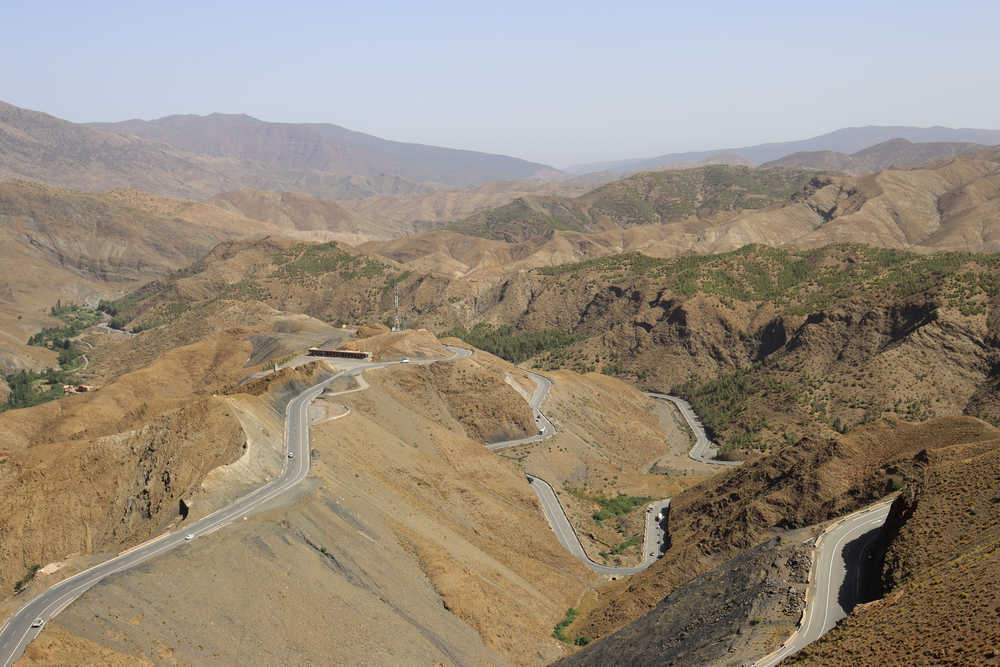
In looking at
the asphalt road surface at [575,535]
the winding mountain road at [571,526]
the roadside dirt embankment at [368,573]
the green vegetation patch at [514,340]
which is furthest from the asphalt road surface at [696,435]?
the roadside dirt embankment at [368,573]

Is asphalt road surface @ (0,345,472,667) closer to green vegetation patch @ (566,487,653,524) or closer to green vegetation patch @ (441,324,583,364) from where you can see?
green vegetation patch @ (566,487,653,524)

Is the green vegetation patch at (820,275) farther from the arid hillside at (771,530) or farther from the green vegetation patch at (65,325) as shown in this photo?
the green vegetation patch at (65,325)

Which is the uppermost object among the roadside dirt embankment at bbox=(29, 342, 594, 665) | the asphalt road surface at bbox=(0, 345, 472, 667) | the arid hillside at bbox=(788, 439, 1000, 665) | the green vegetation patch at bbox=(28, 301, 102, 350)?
the arid hillside at bbox=(788, 439, 1000, 665)

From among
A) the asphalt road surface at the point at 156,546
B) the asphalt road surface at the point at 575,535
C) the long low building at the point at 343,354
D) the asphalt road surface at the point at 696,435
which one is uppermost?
the long low building at the point at 343,354

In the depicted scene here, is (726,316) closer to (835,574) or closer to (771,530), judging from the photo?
(771,530)

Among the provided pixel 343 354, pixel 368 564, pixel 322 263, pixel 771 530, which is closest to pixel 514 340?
pixel 322 263

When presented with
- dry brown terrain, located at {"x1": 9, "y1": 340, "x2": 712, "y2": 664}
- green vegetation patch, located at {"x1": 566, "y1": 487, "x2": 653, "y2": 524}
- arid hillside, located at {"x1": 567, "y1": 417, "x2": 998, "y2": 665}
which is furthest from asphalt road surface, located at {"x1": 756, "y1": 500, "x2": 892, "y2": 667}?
green vegetation patch, located at {"x1": 566, "y1": 487, "x2": 653, "y2": 524}

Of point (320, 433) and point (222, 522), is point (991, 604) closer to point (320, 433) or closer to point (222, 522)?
point (222, 522)
